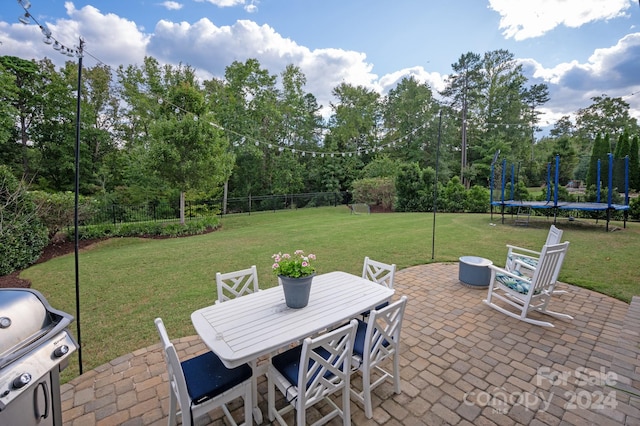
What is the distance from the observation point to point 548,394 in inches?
78.5

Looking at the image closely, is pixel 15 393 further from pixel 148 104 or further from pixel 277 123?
pixel 277 123

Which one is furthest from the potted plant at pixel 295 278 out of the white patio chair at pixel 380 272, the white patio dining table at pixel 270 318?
the white patio chair at pixel 380 272

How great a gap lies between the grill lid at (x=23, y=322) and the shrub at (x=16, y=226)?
5.55m

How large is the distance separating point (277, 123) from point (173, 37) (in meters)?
9.08

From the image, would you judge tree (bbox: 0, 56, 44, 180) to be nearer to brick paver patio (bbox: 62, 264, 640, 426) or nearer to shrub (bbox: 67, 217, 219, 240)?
shrub (bbox: 67, 217, 219, 240)

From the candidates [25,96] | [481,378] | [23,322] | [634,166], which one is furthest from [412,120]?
[23,322]

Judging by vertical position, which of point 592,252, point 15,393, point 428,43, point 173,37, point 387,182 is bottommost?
point 592,252

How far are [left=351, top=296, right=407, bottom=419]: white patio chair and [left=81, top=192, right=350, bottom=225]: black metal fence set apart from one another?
8.78 metres

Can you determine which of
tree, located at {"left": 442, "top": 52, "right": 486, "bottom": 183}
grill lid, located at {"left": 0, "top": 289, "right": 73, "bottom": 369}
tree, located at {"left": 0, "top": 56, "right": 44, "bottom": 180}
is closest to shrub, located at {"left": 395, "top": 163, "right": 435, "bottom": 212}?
tree, located at {"left": 442, "top": 52, "right": 486, "bottom": 183}

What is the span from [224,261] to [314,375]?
4299 millimetres

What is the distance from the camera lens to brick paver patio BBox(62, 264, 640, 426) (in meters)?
1.83

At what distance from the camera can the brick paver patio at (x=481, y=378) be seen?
1835 millimetres

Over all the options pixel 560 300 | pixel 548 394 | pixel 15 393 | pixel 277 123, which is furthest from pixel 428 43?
pixel 277 123

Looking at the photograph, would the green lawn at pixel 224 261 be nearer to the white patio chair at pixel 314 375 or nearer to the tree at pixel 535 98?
the white patio chair at pixel 314 375
